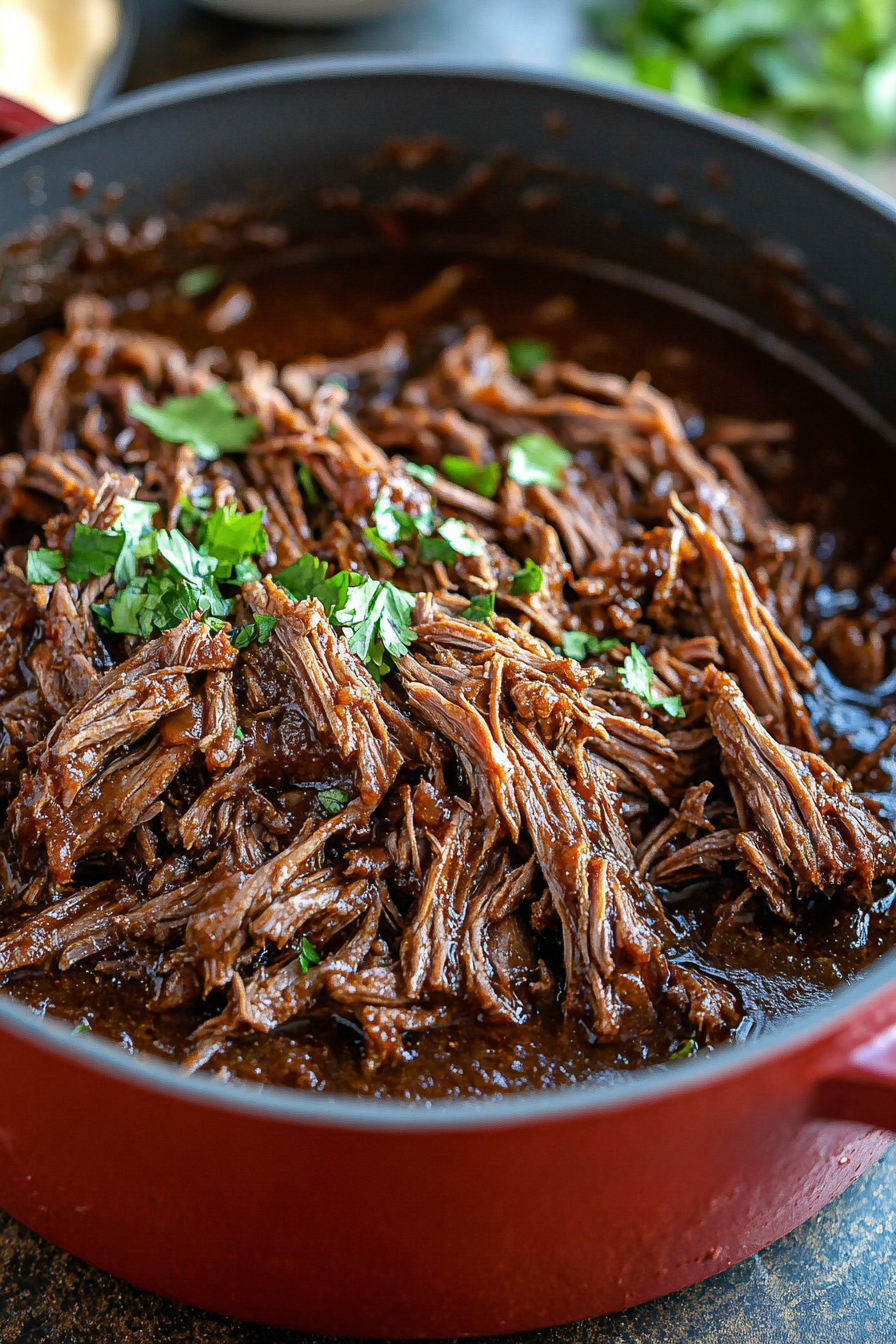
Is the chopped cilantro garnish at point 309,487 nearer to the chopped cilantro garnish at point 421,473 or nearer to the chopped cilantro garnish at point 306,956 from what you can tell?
the chopped cilantro garnish at point 421,473

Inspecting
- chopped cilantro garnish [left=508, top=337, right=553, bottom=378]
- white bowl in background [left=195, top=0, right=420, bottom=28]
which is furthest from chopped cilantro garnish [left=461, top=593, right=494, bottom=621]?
white bowl in background [left=195, top=0, right=420, bottom=28]

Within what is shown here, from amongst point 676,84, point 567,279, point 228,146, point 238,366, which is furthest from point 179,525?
point 676,84

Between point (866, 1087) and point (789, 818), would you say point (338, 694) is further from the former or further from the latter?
point (866, 1087)

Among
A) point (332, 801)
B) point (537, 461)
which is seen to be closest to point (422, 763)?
point (332, 801)

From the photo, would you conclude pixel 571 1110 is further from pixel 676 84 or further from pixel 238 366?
pixel 676 84

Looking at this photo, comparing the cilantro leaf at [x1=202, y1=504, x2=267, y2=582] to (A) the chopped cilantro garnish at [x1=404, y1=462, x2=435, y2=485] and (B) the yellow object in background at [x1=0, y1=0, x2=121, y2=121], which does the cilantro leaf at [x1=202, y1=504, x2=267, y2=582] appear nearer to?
(A) the chopped cilantro garnish at [x1=404, y1=462, x2=435, y2=485]

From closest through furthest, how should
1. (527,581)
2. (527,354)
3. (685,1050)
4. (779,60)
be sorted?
1. (685,1050)
2. (527,581)
3. (527,354)
4. (779,60)
